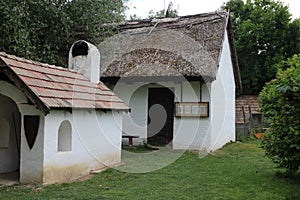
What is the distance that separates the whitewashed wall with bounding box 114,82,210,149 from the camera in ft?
39.8

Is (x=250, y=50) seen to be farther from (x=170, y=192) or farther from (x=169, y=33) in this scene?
(x=170, y=192)

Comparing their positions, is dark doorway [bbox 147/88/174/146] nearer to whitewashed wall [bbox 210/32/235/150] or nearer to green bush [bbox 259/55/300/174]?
whitewashed wall [bbox 210/32/235/150]

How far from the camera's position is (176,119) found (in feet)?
40.6

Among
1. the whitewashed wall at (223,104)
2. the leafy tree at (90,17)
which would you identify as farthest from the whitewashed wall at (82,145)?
the leafy tree at (90,17)

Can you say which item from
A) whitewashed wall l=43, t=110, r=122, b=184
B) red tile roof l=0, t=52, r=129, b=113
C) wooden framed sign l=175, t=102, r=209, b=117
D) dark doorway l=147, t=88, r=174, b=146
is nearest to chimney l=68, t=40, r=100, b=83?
red tile roof l=0, t=52, r=129, b=113

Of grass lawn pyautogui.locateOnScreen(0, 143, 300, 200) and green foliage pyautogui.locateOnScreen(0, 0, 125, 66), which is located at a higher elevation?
green foliage pyautogui.locateOnScreen(0, 0, 125, 66)

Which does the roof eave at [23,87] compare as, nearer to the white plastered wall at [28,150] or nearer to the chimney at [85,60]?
the white plastered wall at [28,150]

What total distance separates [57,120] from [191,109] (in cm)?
632

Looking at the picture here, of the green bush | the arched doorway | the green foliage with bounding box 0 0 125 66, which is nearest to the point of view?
the green bush

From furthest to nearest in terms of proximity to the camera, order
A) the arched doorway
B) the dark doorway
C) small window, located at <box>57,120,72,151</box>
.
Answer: the dark doorway → the arched doorway → small window, located at <box>57,120,72,151</box>

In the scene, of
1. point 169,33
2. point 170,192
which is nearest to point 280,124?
point 170,192

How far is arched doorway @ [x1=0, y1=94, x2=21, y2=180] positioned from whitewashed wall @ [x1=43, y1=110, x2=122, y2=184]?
162 centimetres

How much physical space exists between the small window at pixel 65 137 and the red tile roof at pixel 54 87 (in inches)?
23.3

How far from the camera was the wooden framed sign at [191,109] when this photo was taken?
1209 centimetres
